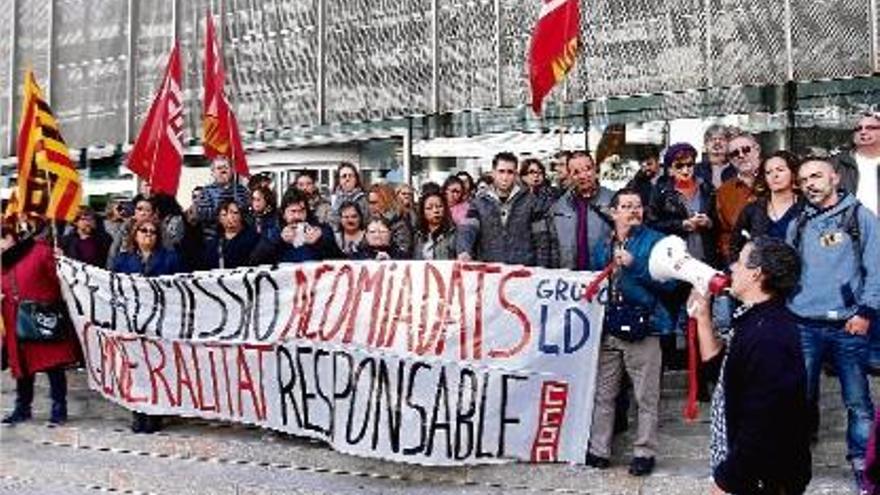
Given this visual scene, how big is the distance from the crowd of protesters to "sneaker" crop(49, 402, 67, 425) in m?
0.02

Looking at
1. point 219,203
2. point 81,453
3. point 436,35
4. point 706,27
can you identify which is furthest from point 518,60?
point 81,453

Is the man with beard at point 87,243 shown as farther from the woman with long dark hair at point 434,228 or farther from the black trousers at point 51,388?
the woman with long dark hair at point 434,228

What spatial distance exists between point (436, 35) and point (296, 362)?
9585mm

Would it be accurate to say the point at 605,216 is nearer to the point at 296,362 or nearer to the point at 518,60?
the point at 296,362

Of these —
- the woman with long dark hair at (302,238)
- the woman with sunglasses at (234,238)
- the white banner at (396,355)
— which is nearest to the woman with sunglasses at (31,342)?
the white banner at (396,355)

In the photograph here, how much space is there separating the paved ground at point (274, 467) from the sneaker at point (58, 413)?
0.11 metres

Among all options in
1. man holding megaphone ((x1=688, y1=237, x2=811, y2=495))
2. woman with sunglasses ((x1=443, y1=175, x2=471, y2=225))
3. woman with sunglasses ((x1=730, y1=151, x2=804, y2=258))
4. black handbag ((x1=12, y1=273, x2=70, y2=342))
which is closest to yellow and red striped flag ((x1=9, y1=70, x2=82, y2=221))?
black handbag ((x1=12, y1=273, x2=70, y2=342))

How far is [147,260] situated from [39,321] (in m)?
1.01

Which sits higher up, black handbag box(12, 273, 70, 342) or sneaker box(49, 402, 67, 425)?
black handbag box(12, 273, 70, 342)

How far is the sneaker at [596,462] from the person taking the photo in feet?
21.9

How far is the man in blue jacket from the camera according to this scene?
5.86 metres

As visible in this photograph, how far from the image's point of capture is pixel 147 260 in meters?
8.70

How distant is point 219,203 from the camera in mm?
9438

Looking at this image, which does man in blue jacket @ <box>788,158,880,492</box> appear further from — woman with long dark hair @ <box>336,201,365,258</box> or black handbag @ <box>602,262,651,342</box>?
woman with long dark hair @ <box>336,201,365,258</box>
